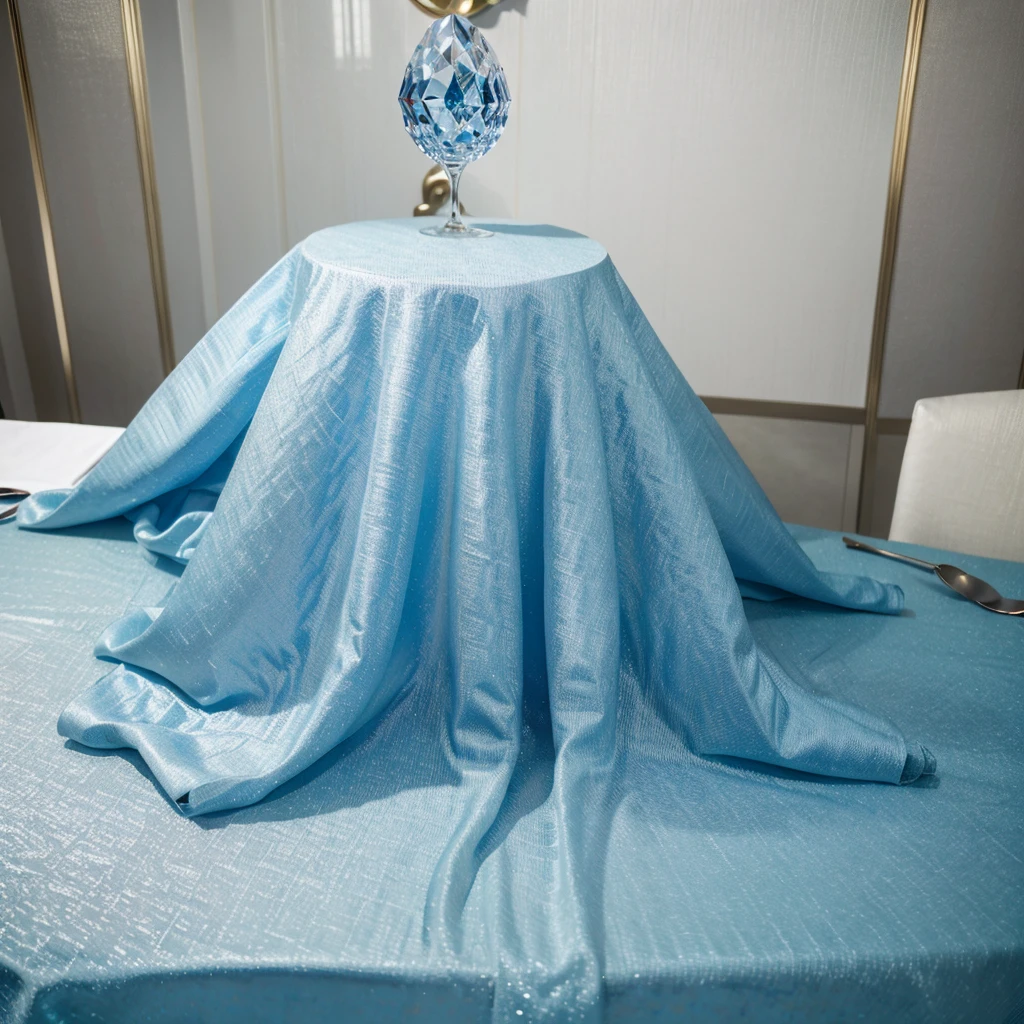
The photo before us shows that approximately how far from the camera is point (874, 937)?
2.50 feet

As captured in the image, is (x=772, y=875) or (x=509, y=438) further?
(x=509, y=438)

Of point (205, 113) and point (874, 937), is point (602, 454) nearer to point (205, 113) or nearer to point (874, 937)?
point (874, 937)

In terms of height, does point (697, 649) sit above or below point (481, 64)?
below

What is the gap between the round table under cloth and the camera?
3.04ft

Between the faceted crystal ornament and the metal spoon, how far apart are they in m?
0.72

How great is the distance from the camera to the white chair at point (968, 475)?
133 cm

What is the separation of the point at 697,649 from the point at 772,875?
22 centimetres

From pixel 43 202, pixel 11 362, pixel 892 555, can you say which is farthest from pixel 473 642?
pixel 11 362

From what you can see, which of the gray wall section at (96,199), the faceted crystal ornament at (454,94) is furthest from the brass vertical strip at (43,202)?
the faceted crystal ornament at (454,94)

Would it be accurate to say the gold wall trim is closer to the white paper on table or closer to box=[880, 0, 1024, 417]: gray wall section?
box=[880, 0, 1024, 417]: gray wall section

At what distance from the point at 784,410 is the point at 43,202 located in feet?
5.83

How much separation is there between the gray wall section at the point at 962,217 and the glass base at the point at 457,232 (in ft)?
4.16

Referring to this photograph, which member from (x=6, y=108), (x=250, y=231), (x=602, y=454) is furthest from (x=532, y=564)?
(x=6, y=108)

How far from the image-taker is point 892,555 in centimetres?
133
